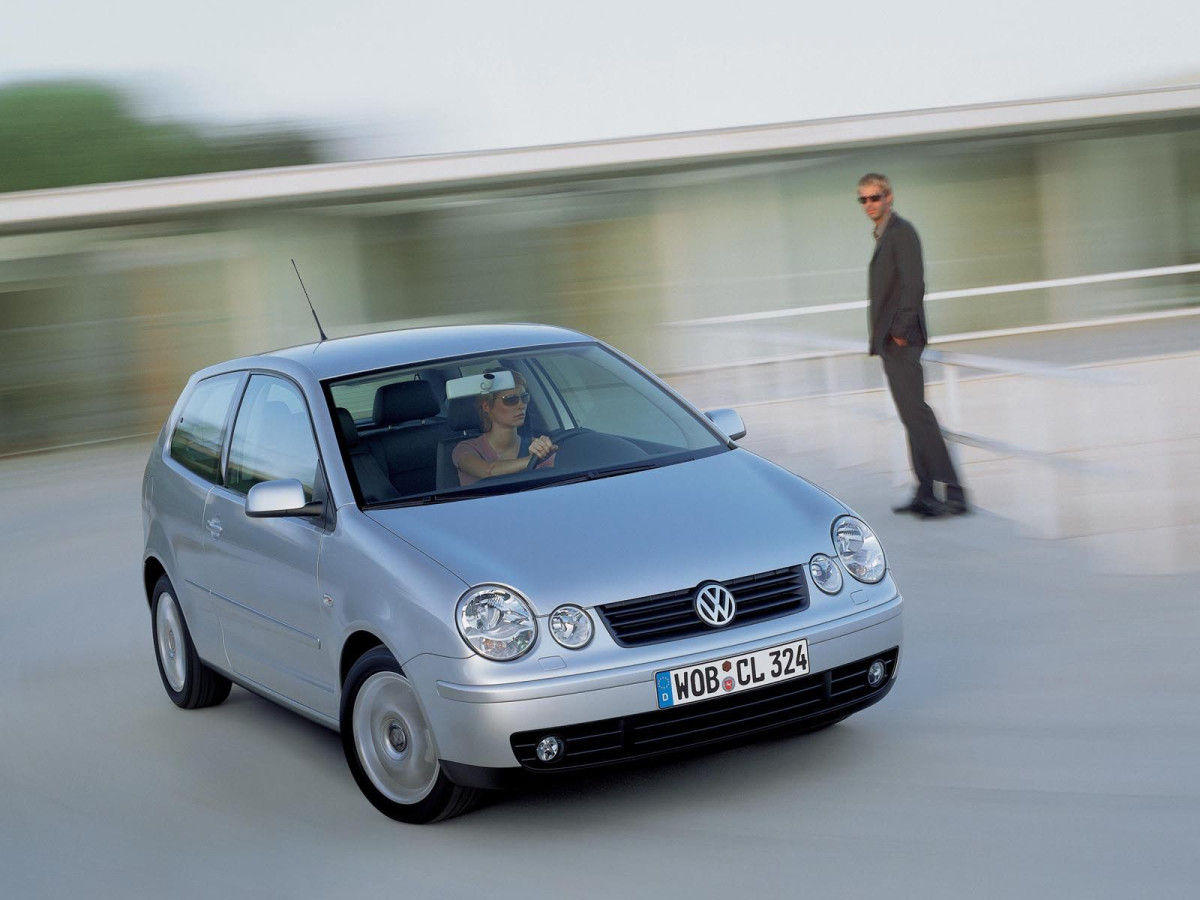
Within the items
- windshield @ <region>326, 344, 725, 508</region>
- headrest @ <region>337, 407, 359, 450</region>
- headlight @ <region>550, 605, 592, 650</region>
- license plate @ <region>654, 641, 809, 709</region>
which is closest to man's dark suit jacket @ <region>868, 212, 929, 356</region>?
windshield @ <region>326, 344, 725, 508</region>

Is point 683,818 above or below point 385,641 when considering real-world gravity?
below

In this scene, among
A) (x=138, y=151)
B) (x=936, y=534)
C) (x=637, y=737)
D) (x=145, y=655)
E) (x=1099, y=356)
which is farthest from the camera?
(x=138, y=151)

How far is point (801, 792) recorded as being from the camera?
16.5 feet

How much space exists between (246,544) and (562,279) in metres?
15.4

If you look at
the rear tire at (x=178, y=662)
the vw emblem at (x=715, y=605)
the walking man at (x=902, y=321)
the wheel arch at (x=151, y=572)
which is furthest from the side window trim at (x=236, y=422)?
the walking man at (x=902, y=321)

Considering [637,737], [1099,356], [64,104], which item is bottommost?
[1099,356]

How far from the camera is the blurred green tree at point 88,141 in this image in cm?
5281

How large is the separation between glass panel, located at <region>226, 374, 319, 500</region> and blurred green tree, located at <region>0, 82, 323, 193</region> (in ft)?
144

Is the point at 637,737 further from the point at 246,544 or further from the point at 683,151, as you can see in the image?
the point at 683,151

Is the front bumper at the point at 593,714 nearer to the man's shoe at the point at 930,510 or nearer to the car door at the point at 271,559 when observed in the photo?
the car door at the point at 271,559

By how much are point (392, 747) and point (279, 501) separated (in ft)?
2.99

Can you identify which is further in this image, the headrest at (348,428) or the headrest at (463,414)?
the headrest at (463,414)

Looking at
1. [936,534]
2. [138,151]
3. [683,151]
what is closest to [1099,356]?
[683,151]

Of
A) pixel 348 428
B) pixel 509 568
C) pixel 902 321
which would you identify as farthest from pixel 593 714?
pixel 902 321
